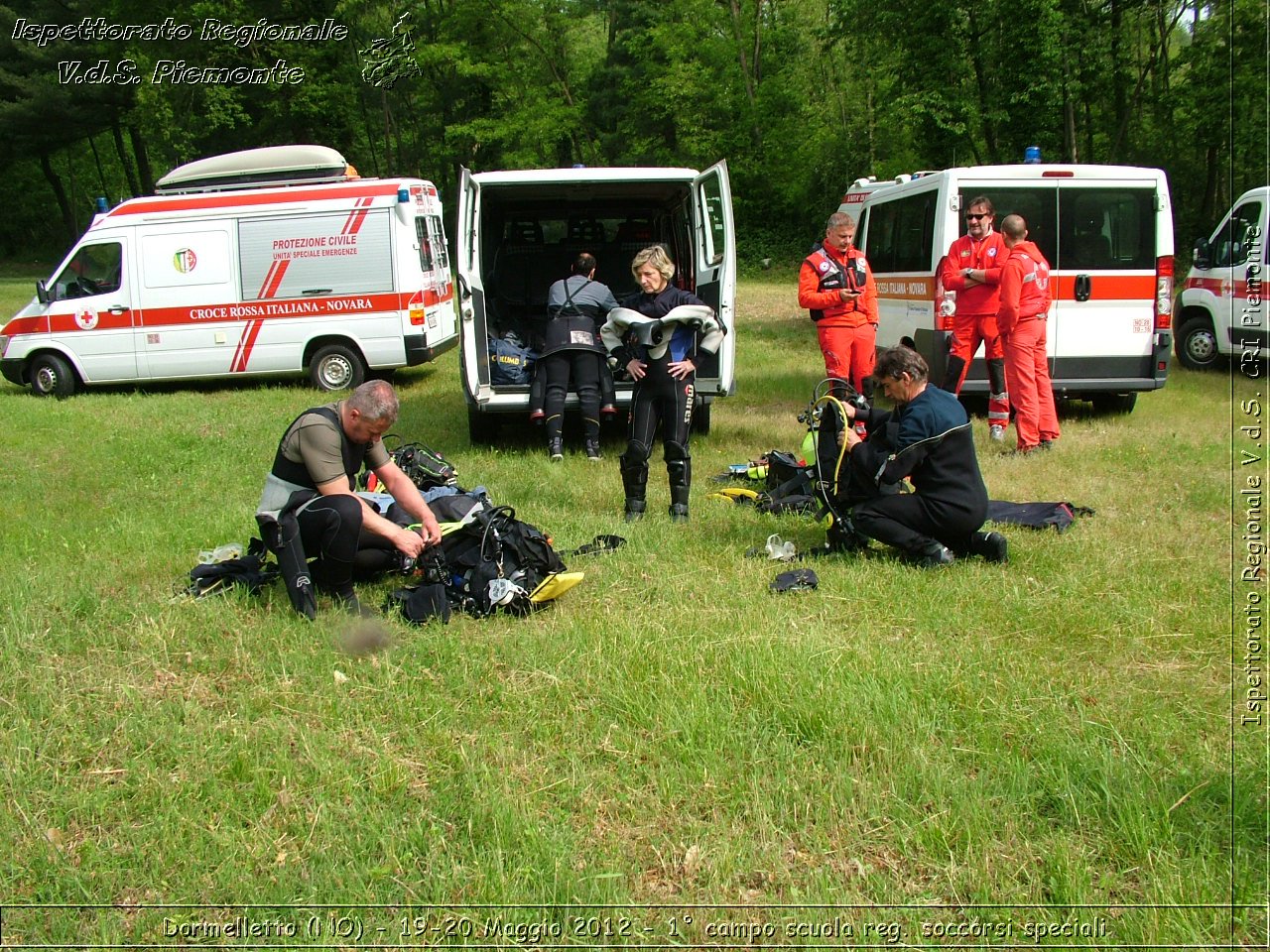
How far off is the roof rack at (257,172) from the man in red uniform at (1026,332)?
8.51 metres

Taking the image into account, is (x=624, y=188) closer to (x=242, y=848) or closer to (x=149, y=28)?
(x=242, y=848)

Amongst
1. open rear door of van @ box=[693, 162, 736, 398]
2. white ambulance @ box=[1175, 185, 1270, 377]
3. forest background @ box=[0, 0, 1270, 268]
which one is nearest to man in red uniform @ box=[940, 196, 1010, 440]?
open rear door of van @ box=[693, 162, 736, 398]

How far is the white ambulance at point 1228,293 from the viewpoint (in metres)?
10.9

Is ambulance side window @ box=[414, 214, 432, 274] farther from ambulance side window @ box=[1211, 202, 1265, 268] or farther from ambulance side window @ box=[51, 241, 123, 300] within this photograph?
ambulance side window @ box=[1211, 202, 1265, 268]

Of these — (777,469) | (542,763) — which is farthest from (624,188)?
(542,763)

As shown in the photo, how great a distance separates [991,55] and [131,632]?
22783 millimetres

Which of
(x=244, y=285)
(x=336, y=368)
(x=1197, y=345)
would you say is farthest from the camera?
(x=1197, y=345)

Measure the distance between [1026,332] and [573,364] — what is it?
3.61 metres

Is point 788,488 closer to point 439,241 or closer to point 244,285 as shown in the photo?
point 244,285

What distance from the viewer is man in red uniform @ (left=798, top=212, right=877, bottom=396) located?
7684mm

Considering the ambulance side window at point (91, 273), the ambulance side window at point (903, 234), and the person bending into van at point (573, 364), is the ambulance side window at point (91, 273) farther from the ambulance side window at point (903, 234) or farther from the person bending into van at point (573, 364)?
the ambulance side window at point (903, 234)

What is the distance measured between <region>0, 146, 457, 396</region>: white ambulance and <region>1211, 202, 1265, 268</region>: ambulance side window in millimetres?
9759

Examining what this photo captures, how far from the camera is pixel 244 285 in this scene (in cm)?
1205

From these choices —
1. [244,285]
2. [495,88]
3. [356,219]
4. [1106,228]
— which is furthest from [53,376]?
[495,88]
